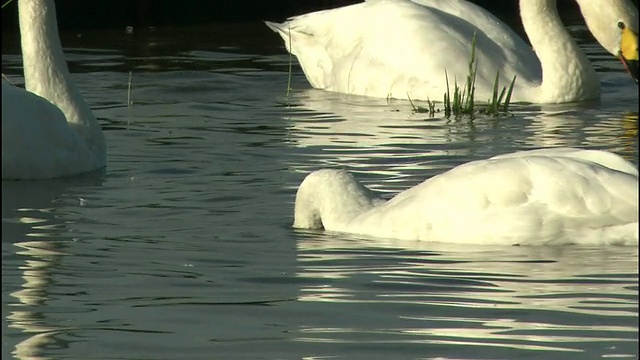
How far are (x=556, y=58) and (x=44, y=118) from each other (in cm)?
523

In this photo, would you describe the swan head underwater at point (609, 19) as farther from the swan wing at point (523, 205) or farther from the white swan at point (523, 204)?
the swan wing at point (523, 205)

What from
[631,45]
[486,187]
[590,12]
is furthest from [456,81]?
[631,45]

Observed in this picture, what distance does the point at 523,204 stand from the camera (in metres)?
7.50

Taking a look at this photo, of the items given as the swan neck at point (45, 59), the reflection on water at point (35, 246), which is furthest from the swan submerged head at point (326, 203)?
the swan neck at point (45, 59)

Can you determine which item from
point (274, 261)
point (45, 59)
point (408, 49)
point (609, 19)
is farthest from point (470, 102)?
point (274, 261)

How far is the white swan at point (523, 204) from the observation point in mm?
7332

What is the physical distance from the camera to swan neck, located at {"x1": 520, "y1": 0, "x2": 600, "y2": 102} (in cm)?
1318

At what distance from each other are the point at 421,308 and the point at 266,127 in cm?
565

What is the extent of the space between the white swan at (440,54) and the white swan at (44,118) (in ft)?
12.4

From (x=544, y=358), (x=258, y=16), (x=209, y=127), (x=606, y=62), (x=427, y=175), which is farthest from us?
(x=258, y=16)

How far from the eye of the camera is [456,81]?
12.7 meters

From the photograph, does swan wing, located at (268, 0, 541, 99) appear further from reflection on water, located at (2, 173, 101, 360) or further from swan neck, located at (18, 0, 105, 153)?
reflection on water, located at (2, 173, 101, 360)

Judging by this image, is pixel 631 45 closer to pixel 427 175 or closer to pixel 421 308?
pixel 421 308

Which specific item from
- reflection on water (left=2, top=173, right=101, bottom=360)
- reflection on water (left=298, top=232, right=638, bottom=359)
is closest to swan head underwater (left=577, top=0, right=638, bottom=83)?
reflection on water (left=298, top=232, right=638, bottom=359)
